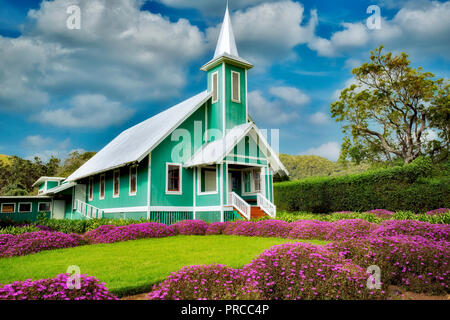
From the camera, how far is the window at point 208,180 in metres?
19.9

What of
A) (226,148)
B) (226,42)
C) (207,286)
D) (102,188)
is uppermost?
(226,42)

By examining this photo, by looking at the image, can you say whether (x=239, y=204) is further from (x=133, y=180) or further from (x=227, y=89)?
(x=227, y=89)

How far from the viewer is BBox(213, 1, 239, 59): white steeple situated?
22.5 metres

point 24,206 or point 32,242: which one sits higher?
point 24,206

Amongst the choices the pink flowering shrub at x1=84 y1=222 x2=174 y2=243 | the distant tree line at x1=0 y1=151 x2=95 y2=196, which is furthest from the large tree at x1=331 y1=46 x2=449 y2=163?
the distant tree line at x1=0 y1=151 x2=95 y2=196

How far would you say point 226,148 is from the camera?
18.3 meters

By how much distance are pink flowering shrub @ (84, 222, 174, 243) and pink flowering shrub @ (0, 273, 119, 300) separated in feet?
28.1

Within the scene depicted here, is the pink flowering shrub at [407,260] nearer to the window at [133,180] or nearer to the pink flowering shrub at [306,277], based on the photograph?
the pink flowering shrub at [306,277]

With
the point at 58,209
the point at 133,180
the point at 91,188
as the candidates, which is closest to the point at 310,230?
the point at 133,180

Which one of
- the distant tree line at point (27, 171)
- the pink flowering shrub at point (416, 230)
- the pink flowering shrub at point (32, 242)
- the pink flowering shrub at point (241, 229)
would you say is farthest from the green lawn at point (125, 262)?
the distant tree line at point (27, 171)

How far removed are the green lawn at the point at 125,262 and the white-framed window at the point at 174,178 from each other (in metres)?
7.80

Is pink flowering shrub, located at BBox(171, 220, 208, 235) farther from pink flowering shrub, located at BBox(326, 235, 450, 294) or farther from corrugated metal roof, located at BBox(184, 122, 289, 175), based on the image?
pink flowering shrub, located at BBox(326, 235, 450, 294)

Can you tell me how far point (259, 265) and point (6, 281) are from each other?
4818 millimetres

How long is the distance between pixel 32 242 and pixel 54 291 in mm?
7579
